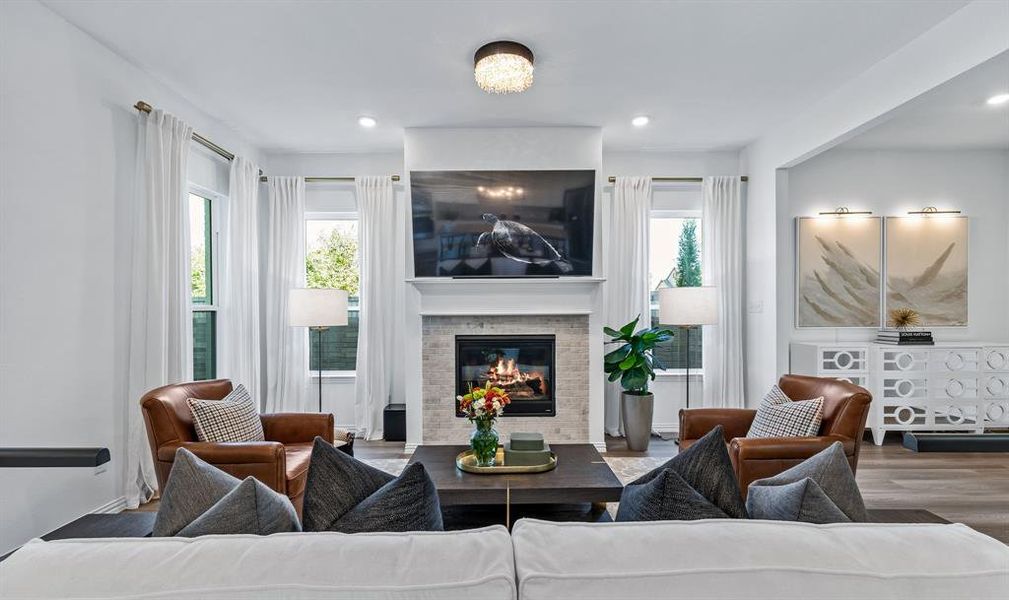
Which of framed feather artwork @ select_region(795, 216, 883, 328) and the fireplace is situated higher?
framed feather artwork @ select_region(795, 216, 883, 328)

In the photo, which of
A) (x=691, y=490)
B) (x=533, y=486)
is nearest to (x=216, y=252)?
(x=533, y=486)

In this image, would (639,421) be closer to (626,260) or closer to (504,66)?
(626,260)

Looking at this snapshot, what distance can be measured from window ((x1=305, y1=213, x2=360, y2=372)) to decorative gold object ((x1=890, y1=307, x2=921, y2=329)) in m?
4.97

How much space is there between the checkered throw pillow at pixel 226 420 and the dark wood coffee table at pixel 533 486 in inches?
41.2

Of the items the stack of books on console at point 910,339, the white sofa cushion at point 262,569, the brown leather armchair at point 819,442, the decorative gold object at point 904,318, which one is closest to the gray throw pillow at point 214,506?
the white sofa cushion at point 262,569

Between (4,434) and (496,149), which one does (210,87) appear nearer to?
(496,149)

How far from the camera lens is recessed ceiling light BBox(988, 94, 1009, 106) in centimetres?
386

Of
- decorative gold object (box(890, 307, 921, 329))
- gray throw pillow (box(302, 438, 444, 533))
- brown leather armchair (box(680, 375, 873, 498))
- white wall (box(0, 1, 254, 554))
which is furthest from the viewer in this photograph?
decorative gold object (box(890, 307, 921, 329))

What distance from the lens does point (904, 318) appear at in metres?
4.88

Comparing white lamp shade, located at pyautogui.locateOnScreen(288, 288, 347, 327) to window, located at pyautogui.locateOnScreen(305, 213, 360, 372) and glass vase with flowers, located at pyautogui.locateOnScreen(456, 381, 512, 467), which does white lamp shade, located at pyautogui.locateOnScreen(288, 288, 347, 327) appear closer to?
window, located at pyautogui.locateOnScreen(305, 213, 360, 372)

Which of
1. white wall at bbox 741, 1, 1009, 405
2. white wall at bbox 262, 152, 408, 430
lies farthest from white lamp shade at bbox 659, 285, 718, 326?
white wall at bbox 262, 152, 408, 430

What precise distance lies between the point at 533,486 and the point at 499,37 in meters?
2.36

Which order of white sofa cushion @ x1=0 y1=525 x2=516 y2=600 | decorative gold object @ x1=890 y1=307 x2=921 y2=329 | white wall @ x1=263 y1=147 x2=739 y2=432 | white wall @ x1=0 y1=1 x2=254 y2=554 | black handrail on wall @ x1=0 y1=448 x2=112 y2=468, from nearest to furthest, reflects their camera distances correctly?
white sofa cushion @ x1=0 y1=525 x2=516 y2=600 → black handrail on wall @ x1=0 y1=448 x2=112 y2=468 → white wall @ x1=0 y1=1 x2=254 y2=554 → decorative gold object @ x1=890 y1=307 x2=921 y2=329 → white wall @ x1=263 y1=147 x2=739 y2=432

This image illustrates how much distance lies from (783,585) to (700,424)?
2.57m
